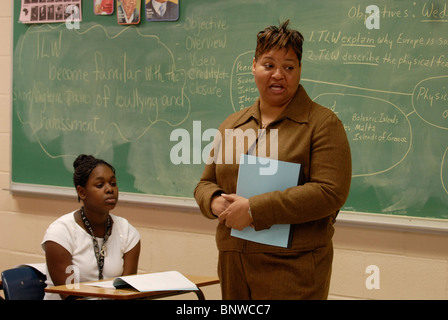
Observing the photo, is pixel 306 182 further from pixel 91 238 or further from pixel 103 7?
pixel 103 7

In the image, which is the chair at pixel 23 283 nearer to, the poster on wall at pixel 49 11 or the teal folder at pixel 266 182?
the teal folder at pixel 266 182

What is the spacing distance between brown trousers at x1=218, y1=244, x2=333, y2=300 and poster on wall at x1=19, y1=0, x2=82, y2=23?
2.36 m

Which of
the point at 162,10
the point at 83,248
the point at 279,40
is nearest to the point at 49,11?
the point at 162,10

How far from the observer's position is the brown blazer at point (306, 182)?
1.69 meters

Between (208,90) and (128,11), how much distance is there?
72 cm

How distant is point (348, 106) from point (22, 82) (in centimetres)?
221

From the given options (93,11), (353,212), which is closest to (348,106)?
(353,212)

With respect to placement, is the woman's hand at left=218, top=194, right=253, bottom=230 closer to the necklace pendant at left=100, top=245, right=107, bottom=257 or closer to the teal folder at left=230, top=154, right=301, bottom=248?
the teal folder at left=230, top=154, right=301, bottom=248

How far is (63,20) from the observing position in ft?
11.9

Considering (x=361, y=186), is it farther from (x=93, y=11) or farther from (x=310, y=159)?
(x=93, y=11)

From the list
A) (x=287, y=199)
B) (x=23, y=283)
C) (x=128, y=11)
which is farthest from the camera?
(x=128, y=11)

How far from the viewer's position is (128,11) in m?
3.39

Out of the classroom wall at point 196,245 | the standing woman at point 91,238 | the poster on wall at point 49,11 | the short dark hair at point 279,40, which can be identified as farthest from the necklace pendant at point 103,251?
the poster on wall at point 49,11
